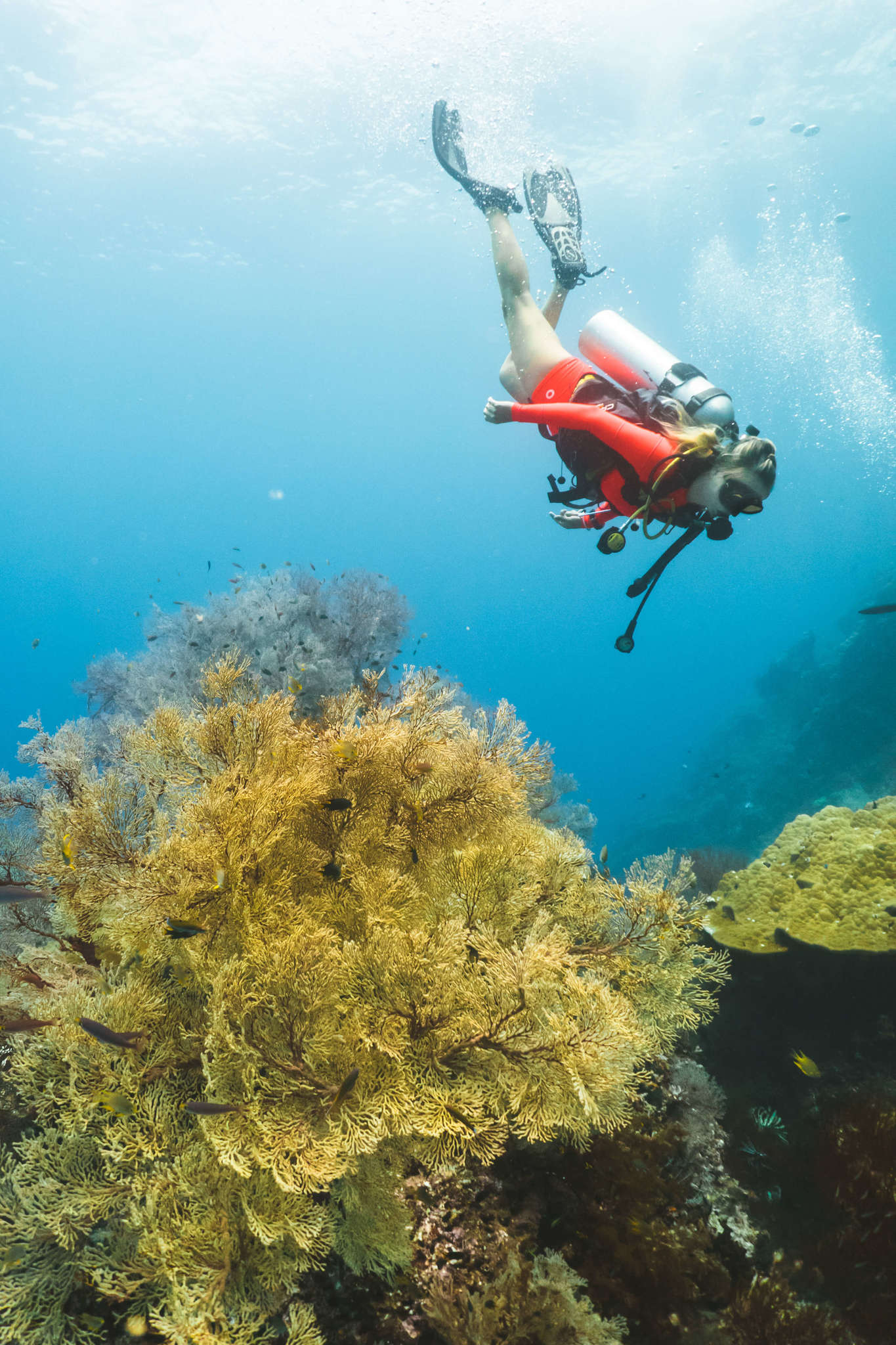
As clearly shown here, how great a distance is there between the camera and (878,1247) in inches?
162

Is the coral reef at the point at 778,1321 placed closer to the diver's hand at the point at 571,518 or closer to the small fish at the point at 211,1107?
the small fish at the point at 211,1107

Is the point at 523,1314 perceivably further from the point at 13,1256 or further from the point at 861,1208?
the point at 861,1208

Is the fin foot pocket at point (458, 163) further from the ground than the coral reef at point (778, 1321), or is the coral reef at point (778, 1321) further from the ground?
the fin foot pocket at point (458, 163)

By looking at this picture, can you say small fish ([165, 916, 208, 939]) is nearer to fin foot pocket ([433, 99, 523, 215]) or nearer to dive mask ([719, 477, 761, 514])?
dive mask ([719, 477, 761, 514])

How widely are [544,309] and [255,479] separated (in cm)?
9094

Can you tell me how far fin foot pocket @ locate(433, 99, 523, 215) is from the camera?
4539 millimetres

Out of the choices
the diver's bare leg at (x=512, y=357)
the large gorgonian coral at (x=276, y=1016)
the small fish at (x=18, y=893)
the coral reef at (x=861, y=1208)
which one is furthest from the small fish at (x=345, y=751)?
the coral reef at (x=861, y=1208)

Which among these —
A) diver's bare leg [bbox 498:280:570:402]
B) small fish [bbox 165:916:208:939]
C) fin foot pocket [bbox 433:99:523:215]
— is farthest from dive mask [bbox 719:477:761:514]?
small fish [bbox 165:916:208:939]

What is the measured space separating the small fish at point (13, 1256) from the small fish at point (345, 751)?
2846mm

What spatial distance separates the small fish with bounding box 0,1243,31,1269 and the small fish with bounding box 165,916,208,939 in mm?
1763

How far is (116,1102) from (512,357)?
522cm

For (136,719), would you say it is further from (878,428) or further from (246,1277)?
(878,428)

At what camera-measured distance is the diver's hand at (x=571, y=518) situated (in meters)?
4.55

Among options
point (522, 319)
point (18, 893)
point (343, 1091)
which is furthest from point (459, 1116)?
point (522, 319)
